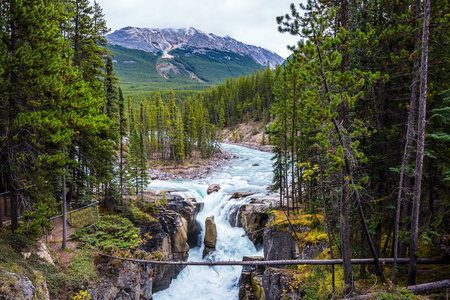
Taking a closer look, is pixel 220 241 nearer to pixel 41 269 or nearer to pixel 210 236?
pixel 210 236

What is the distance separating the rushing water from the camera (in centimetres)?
2031

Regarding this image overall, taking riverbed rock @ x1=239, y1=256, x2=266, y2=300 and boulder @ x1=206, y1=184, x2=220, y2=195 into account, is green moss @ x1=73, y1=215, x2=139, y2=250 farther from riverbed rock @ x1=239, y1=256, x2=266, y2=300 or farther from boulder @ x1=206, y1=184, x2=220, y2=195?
boulder @ x1=206, y1=184, x2=220, y2=195

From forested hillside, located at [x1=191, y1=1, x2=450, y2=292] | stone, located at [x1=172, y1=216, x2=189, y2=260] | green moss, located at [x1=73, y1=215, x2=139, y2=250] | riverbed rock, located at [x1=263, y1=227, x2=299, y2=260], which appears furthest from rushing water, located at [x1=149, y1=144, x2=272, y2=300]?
forested hillside, located at [x1=191, y1=1, x2=450, y2=292]

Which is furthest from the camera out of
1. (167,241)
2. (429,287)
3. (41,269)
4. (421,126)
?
(167,241)

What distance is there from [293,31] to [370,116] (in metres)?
5.31

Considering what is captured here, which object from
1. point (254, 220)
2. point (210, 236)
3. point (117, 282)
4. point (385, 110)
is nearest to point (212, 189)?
point (210, 236)

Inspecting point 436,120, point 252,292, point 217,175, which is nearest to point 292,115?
point 436,120

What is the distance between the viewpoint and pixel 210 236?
24875mm

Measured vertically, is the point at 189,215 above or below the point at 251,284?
above

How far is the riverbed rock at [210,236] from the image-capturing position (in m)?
24.5

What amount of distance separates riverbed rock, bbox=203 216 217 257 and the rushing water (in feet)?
1.58

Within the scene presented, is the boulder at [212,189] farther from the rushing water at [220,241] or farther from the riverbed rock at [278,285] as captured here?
the riverbed rock at [278,285]

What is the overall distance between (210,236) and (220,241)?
44.3 inches

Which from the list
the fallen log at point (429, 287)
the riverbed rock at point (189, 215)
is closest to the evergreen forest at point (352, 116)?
the fallen log at point (429, 287)
